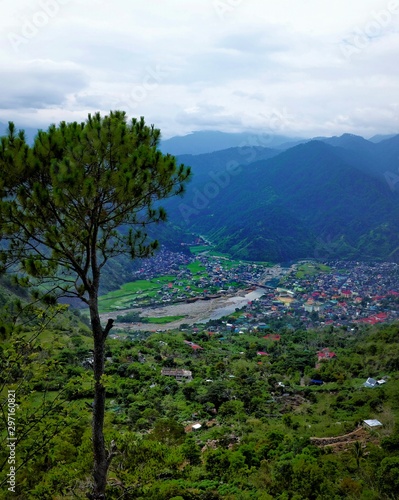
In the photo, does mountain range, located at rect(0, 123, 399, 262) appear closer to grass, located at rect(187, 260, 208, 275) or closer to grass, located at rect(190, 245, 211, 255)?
grass, located at rect(190, 245, 211, 255)

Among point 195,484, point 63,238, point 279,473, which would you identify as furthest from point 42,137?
point 279,473

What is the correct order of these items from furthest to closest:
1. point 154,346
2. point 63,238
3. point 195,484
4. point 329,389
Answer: point 154,346 < point 329,389 < point 195,484 < point 63,238

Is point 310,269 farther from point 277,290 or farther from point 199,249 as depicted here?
point 199,249

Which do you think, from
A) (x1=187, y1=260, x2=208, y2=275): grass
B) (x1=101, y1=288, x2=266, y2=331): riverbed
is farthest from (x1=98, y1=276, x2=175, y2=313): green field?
(x1=187, y1=260, x2=208, y2=275): grass

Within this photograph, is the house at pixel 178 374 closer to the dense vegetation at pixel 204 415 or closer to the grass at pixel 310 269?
the dense vegetation at pixel 204 415

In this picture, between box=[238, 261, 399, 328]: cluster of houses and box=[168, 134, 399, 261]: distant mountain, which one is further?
box=[168, 134, 399, 261]: distant mountain

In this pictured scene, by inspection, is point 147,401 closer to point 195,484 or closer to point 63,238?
point 195,484
